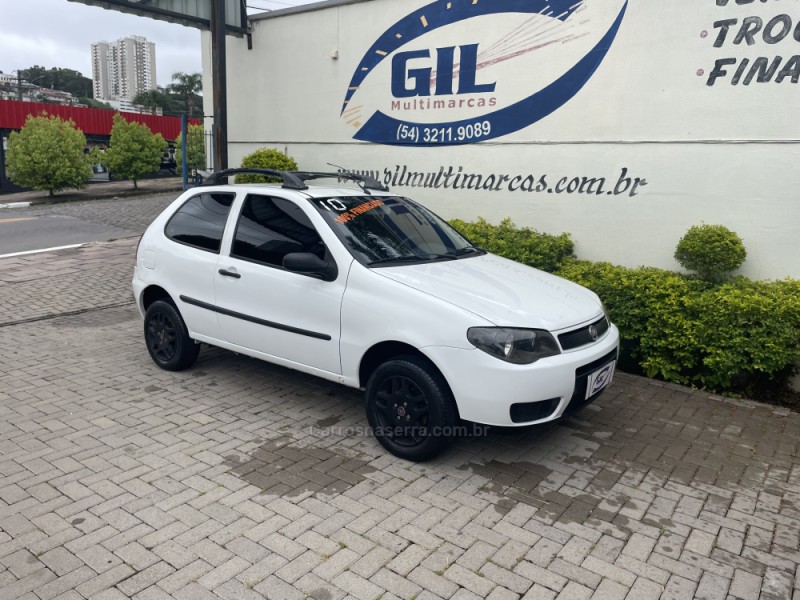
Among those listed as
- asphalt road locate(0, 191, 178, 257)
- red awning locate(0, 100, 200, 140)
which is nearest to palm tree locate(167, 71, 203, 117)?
red awning locate(0, 100, 200, 140)

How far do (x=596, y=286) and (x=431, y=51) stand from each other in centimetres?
412

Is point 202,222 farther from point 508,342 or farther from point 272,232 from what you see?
point 508,342

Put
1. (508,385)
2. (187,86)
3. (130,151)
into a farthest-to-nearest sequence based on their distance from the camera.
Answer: (187,86)
(130,151)
(508,385)

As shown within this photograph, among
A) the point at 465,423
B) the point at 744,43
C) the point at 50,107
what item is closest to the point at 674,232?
the point at 744,43

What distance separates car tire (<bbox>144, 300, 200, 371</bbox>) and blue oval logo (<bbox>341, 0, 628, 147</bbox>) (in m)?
4.47

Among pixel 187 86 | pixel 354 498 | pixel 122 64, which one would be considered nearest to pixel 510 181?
pixel 354 498

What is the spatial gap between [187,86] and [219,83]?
4857cm

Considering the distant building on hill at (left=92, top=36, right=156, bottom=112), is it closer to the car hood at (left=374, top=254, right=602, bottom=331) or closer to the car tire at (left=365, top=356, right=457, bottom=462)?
the car hood at (left=374, top=254, right=602, bottom=331)

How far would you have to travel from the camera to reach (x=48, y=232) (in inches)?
589

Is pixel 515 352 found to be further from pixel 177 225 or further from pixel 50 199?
pixel 50 199

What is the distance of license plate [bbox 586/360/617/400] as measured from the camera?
407 centimetres

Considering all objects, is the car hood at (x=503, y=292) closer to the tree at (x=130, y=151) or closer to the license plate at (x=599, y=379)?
the license plate at (x=599, y=379)

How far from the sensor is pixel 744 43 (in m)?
6.05

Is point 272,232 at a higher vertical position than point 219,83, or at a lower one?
lower
